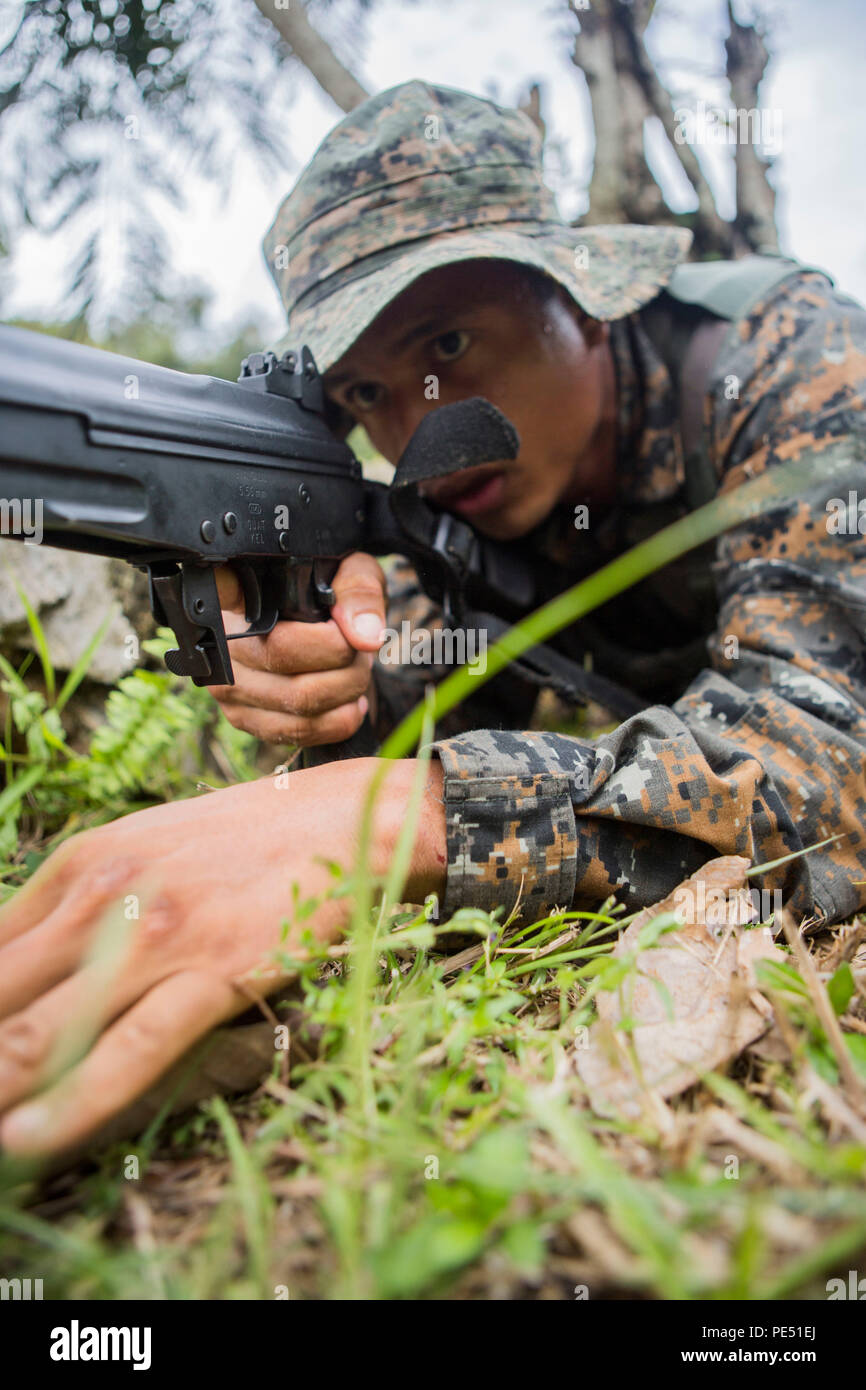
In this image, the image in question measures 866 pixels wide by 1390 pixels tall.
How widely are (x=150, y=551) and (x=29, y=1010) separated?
0.88 m

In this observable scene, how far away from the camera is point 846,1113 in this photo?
30.3 inches

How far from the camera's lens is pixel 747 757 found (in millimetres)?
1502

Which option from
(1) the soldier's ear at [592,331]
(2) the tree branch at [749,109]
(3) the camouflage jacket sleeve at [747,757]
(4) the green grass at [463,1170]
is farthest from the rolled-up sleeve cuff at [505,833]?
(2) the tree branch at [749,109]

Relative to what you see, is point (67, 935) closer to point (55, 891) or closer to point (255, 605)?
point (55, 891)

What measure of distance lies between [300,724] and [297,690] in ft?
0.32

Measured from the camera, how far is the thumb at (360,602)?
2.05 metres

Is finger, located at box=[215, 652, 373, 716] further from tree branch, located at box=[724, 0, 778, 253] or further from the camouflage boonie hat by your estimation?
tree branch, located at box=[724, 0, 778, 253]

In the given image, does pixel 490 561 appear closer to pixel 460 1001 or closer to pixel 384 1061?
pixel 460 1001

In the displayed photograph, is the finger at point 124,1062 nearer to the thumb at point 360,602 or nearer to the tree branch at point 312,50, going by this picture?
the thumb at point 360,602

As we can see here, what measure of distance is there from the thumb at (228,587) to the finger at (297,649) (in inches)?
4.3

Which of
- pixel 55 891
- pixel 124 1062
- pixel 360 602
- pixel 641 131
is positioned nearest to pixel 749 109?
pixel 641 131

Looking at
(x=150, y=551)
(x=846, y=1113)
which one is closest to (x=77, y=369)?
(x=150, y=551)

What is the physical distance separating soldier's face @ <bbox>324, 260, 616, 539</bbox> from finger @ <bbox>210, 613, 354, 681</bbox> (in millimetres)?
744
